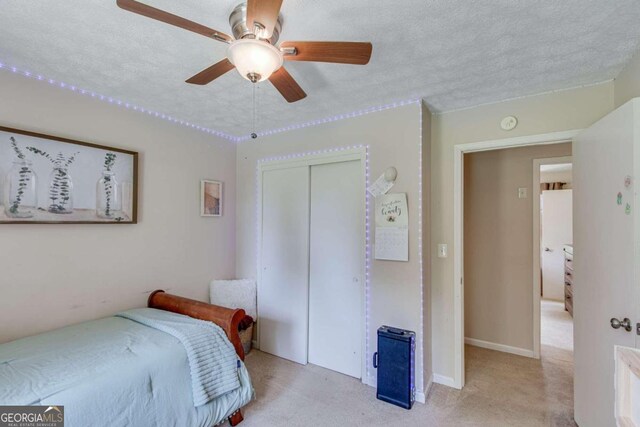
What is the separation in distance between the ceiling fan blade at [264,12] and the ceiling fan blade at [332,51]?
0.12 meters

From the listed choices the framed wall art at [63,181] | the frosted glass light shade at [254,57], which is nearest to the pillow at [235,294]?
the framed wall art at [63,181]

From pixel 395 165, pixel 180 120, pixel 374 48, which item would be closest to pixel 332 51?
pixel 374 48

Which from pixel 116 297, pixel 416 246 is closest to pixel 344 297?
pixel 416 246

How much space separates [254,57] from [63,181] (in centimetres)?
191

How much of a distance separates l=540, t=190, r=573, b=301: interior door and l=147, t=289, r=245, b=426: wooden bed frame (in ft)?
18.4

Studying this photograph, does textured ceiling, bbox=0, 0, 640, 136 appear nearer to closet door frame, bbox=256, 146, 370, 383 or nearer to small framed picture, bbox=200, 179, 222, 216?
closet door frame, bbox=256, 146, 370, 383

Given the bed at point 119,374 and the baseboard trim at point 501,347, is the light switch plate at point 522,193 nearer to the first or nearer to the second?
the baseboard trim at point 501,347

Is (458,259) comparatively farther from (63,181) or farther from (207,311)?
(63,181)

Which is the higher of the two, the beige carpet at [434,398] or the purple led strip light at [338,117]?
the purple led strip light at [338,117]

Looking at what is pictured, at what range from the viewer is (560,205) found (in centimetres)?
544

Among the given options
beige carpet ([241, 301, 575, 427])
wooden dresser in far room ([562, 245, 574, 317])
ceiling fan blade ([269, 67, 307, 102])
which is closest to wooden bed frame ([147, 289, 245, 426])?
beige carpet ([241, 301, 575, 427])

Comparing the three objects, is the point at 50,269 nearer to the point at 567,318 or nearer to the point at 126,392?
the point at 126,392

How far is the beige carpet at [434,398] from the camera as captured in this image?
2139 millimetres

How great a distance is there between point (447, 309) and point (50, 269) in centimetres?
308
